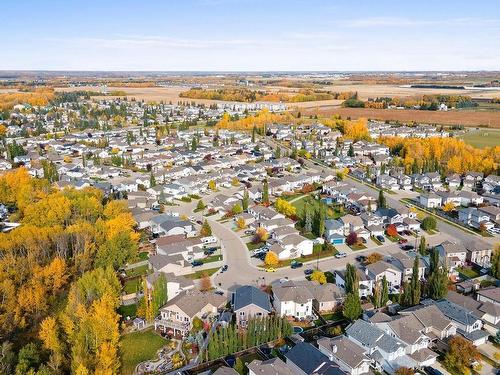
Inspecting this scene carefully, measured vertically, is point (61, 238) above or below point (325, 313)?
above

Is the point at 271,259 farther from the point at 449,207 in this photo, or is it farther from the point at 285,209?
the point at 449,207

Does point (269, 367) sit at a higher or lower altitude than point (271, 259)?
higher

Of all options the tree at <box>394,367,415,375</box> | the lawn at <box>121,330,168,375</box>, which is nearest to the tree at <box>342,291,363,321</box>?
the tree at <box>394,367,415,375</box>

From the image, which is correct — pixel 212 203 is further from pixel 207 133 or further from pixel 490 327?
pixel 207 133

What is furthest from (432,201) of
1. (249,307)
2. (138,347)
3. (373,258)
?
(138,347)

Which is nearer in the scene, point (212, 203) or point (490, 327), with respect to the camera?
point (490, 327)

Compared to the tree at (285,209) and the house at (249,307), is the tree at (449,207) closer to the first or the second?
the tree at (285,209)

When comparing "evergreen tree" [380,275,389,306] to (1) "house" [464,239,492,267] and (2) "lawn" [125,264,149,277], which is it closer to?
(1) "house" [464,239,492,267]

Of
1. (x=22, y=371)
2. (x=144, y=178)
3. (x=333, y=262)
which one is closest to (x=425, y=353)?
(x=333, y=262)
